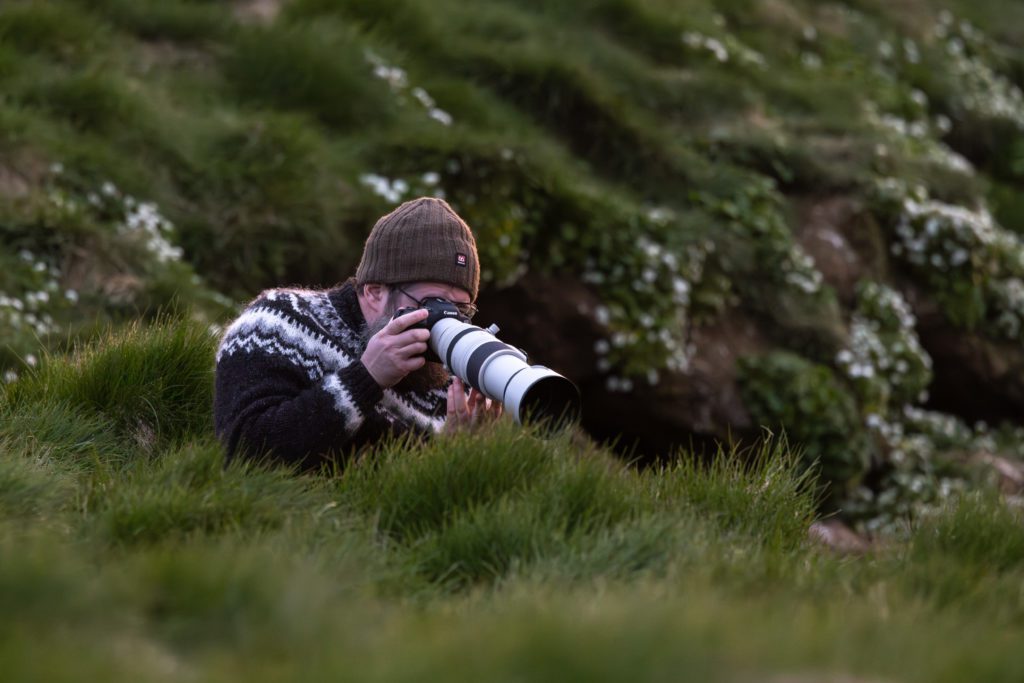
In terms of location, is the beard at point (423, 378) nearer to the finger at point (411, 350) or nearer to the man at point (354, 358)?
the man at point (354, 358)

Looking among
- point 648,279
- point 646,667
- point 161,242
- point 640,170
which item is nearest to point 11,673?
point 646,667

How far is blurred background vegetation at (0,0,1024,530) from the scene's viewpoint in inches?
264

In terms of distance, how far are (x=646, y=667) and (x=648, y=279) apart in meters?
5.78

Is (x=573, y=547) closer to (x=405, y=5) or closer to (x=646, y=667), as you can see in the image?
(x=646, y=667)

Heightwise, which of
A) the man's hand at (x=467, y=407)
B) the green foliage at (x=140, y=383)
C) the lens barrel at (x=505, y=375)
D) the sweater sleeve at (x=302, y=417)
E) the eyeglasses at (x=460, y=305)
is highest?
the lens barrel at (x=505, y=375)

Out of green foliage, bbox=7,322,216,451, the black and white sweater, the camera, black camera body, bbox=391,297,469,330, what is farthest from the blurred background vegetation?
the camera

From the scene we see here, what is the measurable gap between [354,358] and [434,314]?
41 centimetres

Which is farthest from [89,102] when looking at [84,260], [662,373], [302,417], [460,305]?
[302,417]

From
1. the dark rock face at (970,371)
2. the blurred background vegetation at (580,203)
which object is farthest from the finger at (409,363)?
the dark rock face at (970,371)

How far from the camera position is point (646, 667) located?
2100mm

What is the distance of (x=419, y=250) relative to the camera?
391 centimetres

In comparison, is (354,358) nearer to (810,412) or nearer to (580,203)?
(580,203)

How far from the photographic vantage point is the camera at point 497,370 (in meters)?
3.32

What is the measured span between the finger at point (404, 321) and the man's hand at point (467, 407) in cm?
24
